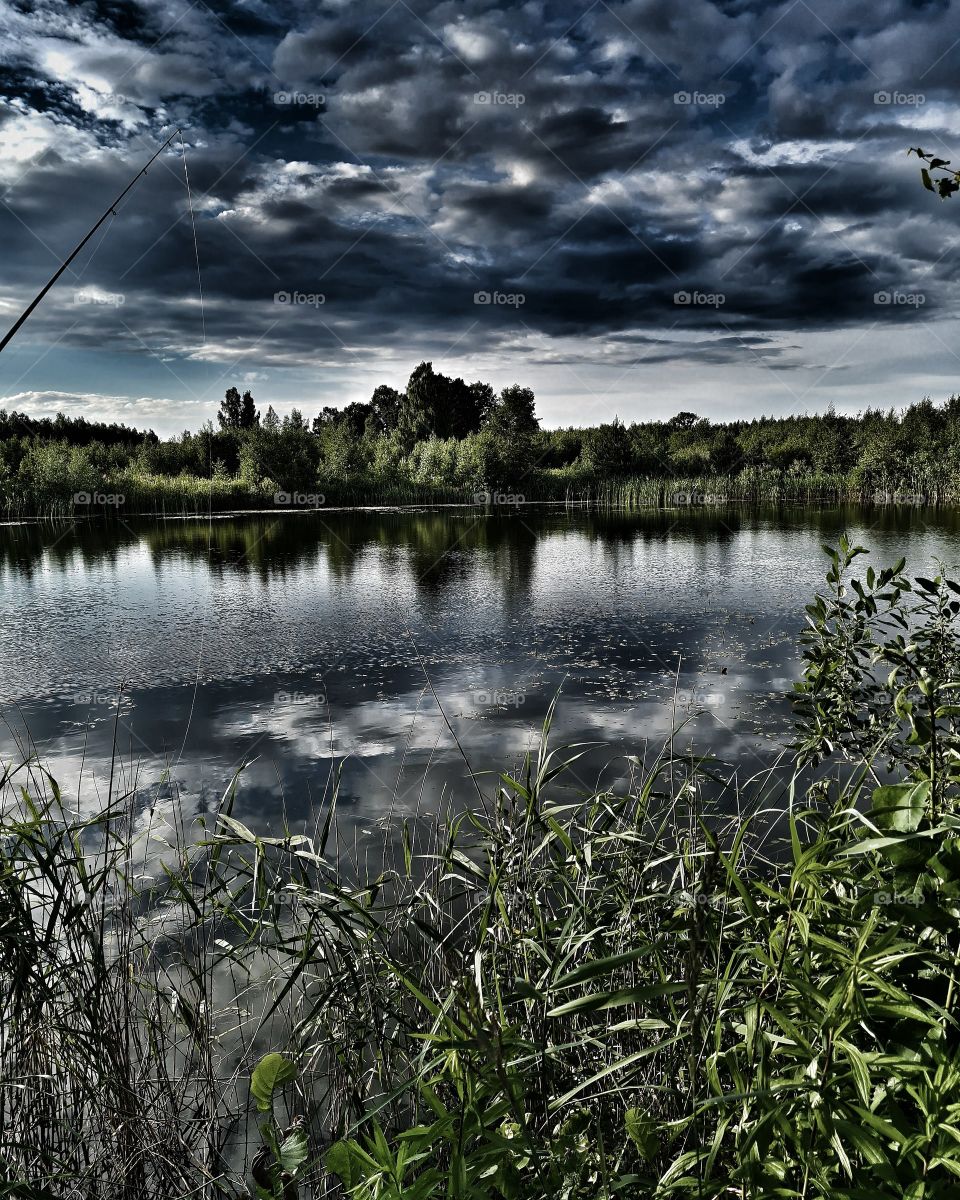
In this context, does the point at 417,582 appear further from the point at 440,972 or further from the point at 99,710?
the point at 440,972

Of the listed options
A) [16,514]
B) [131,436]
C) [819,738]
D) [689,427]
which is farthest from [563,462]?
[819,738]

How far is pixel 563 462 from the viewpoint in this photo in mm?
76500

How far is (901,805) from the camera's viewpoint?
5.00 feet

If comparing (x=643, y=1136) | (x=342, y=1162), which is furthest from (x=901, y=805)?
(x=342, y=1162)

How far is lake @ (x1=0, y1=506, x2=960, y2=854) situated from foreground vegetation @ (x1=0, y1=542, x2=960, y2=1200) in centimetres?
96

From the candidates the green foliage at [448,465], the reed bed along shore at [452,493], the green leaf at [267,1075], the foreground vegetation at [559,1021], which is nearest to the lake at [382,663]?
the foreground vegetation at [559,1021]

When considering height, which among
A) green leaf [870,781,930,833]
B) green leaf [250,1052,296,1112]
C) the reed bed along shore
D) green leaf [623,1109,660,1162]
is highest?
the reed bed along shore

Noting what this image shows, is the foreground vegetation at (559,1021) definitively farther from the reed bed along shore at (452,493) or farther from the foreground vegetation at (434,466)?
the reed bed along shore at (452,493)

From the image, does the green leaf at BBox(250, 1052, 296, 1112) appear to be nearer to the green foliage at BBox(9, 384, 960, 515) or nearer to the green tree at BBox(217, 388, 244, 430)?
the green foliage at BBox(9, 384, 960, 515)

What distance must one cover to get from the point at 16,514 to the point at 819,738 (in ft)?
138

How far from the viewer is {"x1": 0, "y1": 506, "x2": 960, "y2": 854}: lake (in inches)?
254

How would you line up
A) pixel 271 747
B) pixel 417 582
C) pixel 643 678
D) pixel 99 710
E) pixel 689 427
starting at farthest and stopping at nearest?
pixel 689 427, pixel 417 582, pixel 643 678, pixel 99 710, pixel 271 747

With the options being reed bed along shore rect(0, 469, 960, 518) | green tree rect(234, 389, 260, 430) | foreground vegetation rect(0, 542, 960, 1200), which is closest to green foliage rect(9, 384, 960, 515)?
reed bed along shore rect(0, 469, 960, 518)

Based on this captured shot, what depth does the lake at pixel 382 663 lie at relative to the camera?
645 cm
